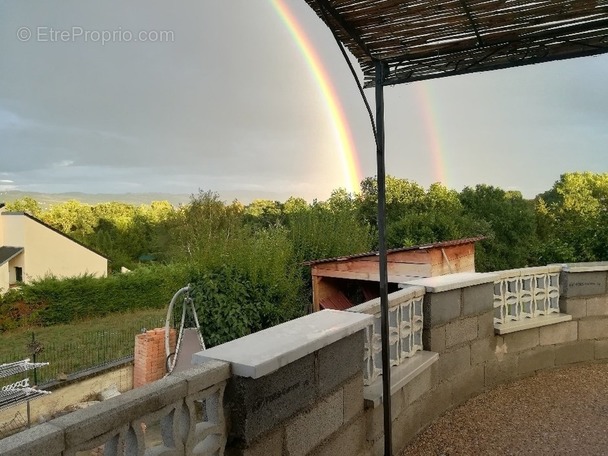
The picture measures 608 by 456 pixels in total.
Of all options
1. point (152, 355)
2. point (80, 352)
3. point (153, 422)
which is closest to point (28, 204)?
point (80, 352)

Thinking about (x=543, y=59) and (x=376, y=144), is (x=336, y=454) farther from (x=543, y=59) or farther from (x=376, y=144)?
(x=543, y=59)

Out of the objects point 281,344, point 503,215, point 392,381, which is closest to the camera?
point 281,344

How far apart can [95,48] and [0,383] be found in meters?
28.6

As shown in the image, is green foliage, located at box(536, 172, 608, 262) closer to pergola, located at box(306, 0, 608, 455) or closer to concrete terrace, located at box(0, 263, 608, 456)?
concrete terrace, located at box(0, 263, 608, 456)

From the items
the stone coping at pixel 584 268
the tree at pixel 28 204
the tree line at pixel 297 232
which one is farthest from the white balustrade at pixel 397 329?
the tree at pixel 28 204

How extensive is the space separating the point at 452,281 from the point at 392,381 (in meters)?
1.12

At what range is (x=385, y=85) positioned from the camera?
270cm

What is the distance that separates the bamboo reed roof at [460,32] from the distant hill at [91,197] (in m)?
43.5

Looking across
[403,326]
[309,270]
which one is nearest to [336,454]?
[403,326]

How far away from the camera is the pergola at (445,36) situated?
2.13 meters

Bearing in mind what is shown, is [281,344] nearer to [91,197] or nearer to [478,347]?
[478,347]

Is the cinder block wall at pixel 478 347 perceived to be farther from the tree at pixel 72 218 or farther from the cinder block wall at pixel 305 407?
the tree at pixel 72 218

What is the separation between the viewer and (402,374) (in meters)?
2.99

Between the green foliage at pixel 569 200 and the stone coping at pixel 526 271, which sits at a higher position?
the green foliage at pixel 569 200
